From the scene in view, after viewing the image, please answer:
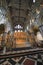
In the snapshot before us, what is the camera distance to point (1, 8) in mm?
6418

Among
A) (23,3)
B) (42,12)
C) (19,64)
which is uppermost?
(23,3)

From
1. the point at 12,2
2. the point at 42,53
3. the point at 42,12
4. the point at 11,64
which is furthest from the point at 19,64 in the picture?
the point at 12,2

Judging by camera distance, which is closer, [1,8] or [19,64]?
[19,64]

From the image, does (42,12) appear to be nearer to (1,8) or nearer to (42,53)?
(1,8)

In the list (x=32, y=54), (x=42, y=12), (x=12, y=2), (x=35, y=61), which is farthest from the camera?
(x=12, y=2)

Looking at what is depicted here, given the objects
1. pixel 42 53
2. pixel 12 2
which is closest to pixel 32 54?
pixel 42 53

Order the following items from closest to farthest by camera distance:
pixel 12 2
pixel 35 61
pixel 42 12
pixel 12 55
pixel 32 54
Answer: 1. pixel 12 55
2. pixel 32 54
3. pixel 35 61
4. pixel 42 12
5. pixel 12 2

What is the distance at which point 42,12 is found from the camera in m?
6.25

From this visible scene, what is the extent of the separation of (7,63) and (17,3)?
275 inches

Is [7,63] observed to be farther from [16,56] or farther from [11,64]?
[16,56]

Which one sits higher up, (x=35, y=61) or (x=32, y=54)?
(x=32, y=54)

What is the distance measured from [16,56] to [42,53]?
1.62ft

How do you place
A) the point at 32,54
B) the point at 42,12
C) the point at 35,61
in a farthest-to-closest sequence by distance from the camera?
1. the point at 42,12
2. the point at 35,61
3. the point at 32,54

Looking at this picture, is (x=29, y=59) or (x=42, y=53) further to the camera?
(x=29, y=59)
